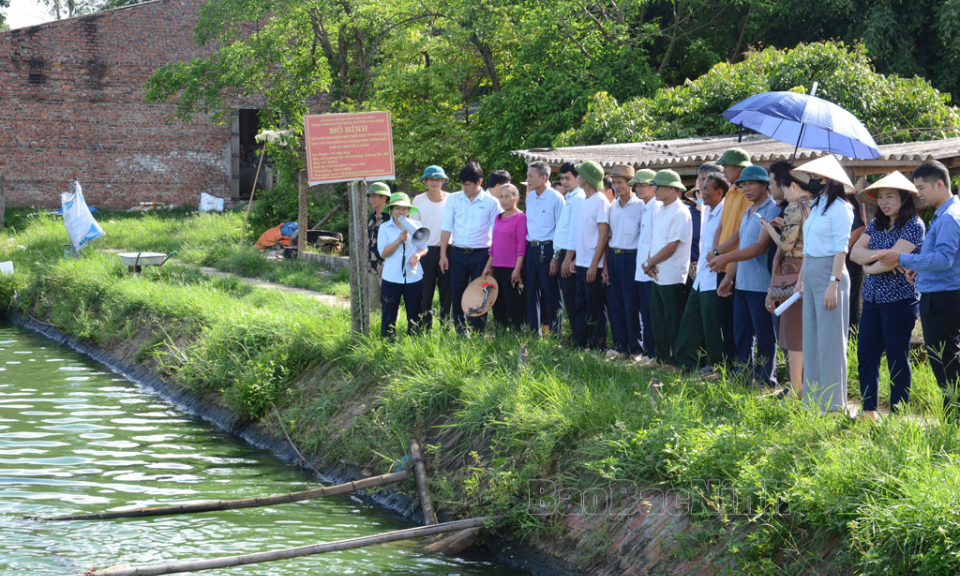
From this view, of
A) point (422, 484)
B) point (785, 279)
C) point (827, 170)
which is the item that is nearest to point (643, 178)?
point (785, 279)

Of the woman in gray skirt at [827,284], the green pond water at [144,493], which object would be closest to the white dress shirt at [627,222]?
the woman in gray skirt at [827,284]

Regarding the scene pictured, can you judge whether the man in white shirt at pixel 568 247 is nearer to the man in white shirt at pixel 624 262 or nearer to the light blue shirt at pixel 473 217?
the man in white shirt at pixel 624 262

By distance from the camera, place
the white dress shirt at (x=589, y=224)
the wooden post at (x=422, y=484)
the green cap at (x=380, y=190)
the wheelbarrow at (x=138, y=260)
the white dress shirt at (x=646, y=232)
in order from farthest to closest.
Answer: the wheelbarrow at (x=138, y=260)
the green cap at (x=380, y=190)
the white dress shirt at (x=589, y=224)
the white dress shirt at (x=646, y=232)
the wooden post at (x=422, y=484)

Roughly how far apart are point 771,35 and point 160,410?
52.7ft

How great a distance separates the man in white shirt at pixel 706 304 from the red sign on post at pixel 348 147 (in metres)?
3.12

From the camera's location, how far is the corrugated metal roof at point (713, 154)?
10.5 meters

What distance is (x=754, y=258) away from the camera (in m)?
7.63

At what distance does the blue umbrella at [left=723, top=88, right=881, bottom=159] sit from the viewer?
743cm

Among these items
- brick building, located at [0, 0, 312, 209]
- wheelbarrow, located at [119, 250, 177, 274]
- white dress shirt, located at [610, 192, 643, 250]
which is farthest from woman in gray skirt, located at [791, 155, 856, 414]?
brick building, located at [0, 0, 312, 209]

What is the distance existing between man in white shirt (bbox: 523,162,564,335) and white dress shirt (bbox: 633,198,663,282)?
112 cm

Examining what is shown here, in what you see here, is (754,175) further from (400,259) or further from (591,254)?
(400,259)

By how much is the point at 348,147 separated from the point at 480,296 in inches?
75.5

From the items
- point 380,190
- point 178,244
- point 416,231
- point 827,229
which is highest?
point 380,190

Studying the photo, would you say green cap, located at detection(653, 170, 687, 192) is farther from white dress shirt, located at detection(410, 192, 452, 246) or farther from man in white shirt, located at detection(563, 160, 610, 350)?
white dress shirt, located at detection(410, 192, 452, 246)
